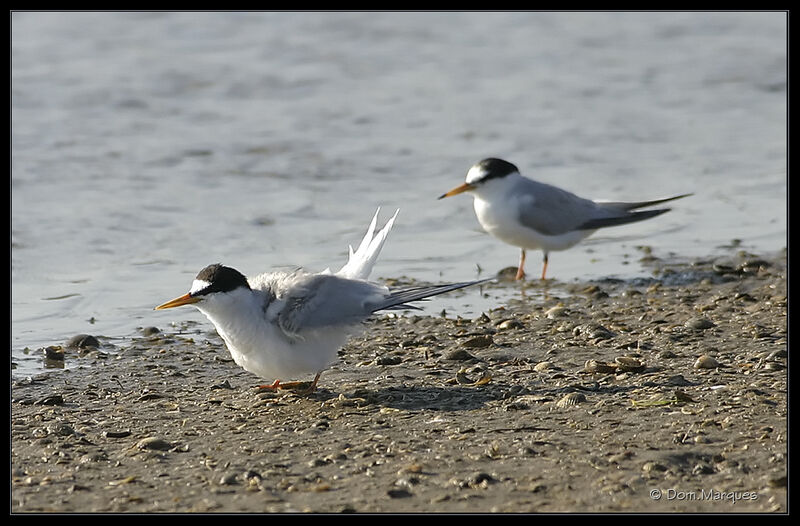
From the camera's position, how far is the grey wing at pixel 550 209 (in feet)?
25.5

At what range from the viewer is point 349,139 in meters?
10.7

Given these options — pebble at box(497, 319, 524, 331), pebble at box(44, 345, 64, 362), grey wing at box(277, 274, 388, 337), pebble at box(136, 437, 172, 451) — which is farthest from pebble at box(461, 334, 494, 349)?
pebble at box(44, 345, 64, 362)

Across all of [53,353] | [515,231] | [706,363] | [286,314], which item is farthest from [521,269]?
[53,353]

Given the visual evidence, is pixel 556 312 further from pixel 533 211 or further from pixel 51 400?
pixel 51 400

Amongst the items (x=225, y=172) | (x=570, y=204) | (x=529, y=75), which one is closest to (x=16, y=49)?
(x=225, y=172)

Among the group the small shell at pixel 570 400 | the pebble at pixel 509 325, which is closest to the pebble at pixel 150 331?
the pebble at pixel 509 325

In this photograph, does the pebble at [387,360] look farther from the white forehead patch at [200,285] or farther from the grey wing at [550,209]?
the grey wing at [550,209]

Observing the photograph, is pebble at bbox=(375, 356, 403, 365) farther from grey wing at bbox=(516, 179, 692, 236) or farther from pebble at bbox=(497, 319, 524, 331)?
grey wing at bbox=(516, 179, 692, 236)

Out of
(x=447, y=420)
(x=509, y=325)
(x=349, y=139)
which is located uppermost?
(x=349, y=139)

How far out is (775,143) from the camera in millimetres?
10883

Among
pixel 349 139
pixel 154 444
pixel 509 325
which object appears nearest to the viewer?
pixel 154 444

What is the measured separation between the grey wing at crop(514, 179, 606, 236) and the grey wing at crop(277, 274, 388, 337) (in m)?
2.70

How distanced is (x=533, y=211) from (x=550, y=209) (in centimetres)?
14

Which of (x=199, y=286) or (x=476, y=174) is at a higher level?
(x=476, y=174)
